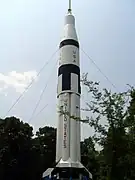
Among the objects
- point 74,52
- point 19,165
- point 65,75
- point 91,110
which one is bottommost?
point 91,110

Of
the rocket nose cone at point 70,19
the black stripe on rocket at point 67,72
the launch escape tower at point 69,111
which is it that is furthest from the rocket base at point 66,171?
the rocket nose cone at point 70,19

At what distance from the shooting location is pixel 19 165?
35438 mm

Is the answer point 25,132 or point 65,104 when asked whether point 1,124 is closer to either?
point 25,132

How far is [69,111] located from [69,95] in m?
1.73

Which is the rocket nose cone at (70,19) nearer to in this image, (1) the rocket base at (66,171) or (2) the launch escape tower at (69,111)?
(2) the launch escape tower at (69,111)

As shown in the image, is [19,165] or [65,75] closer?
[65,75]

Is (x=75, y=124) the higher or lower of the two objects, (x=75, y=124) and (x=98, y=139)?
the higher

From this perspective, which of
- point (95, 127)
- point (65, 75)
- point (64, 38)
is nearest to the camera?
point (95, 127)

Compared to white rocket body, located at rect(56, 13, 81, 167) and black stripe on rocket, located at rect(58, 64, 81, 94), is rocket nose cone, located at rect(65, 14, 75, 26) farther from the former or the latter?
black stripe on rocket, located at rect(58, 64, 81, 94)

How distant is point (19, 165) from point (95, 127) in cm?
3157

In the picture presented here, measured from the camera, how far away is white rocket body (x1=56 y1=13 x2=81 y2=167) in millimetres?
23859

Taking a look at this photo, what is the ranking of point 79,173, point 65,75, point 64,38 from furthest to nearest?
point 64,38 → point 65,75 → point 79,173

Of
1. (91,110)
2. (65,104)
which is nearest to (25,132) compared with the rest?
(65,104)

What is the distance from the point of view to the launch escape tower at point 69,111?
23562 millimetres
